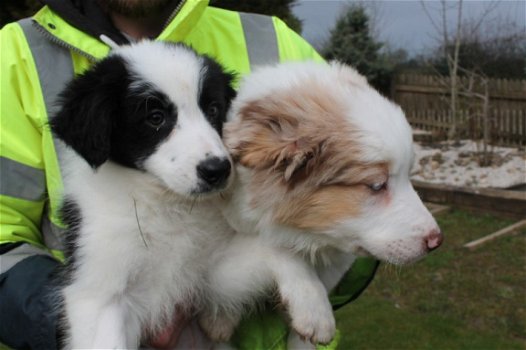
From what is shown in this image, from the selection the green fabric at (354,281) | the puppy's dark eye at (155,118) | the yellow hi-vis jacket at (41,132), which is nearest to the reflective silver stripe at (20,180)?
the yellow hi-vis jacket at (41,132)

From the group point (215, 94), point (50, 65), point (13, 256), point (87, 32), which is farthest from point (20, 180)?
point (215, 94)

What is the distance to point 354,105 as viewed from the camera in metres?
2.63

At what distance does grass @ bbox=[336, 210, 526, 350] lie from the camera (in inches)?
255

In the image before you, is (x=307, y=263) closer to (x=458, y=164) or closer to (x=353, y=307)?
(x=353, y=307)

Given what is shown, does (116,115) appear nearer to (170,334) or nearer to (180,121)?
(180,121)

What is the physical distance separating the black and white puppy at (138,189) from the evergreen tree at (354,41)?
58.3 feet

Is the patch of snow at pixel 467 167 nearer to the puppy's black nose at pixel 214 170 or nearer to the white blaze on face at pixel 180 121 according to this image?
the white blaze on face at pixel 180 121

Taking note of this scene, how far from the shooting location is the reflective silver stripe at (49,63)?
3027 mm

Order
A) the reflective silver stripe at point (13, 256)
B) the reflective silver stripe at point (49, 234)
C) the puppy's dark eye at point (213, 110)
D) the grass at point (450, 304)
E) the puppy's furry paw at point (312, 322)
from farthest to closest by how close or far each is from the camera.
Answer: the grass at point (450, 304), the reflective silver stripe at point (49, 234), the reflective silver stripe at point (13, 256), the puppy's dark eye at point (213, 110), the puppy's furry paw at point (312, 322)

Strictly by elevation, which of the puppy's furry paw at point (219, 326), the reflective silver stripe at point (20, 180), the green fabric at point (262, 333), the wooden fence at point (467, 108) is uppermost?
the reflective silver stripe at point (20, 180)

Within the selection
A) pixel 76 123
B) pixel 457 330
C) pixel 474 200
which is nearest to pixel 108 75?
pixel 76 123

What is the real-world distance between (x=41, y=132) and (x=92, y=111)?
53cm

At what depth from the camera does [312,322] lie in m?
2.69

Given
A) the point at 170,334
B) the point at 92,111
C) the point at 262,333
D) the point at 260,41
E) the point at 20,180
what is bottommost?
the point at 262,333
